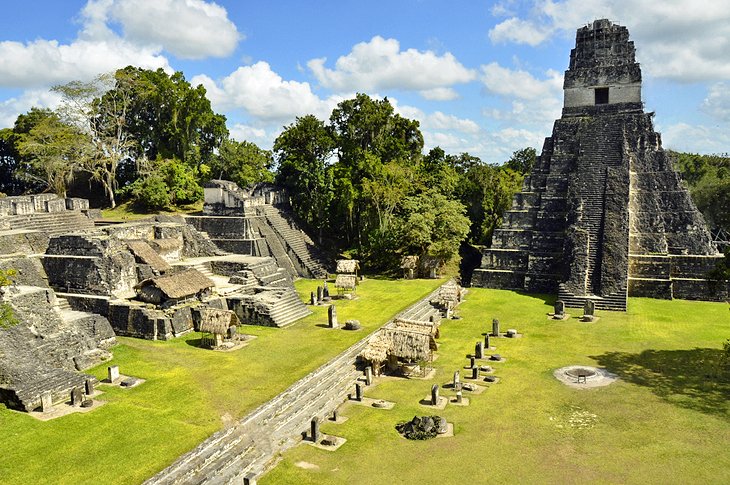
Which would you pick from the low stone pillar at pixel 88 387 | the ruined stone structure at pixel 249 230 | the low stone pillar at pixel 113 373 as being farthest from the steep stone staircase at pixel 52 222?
the low stone pillar at pixel 88 387

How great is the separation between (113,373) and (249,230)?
58.3 ft

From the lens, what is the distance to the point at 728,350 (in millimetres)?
16719

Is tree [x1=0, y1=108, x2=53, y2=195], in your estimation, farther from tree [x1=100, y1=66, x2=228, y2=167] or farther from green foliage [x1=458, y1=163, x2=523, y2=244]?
green foliage [x1=458, y1=163, x2=523, y2=244]

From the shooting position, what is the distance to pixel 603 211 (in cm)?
3147

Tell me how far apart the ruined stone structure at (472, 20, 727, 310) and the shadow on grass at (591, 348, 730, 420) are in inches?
285

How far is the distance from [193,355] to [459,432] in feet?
35.1

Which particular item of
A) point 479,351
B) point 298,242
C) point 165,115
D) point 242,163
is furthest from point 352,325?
point 165,115

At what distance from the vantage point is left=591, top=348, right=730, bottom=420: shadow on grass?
1580 centimetres

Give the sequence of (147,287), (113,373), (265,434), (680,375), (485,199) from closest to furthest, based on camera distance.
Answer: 1. (265,434)
2. (113,373)
3. (680,375)
4. (147,287)
5. (485,199)

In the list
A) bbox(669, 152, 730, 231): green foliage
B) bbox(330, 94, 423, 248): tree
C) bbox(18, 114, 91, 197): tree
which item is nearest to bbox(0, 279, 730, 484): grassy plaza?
bbox(330, 94, 423, 248): tree

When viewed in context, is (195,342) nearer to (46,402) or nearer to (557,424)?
(46,402)

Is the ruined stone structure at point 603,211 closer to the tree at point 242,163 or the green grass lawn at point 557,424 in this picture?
the green grass lawn at point 557,424

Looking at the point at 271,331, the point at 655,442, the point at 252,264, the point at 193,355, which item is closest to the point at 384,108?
the point at 252,264

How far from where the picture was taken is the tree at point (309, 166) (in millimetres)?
39156
